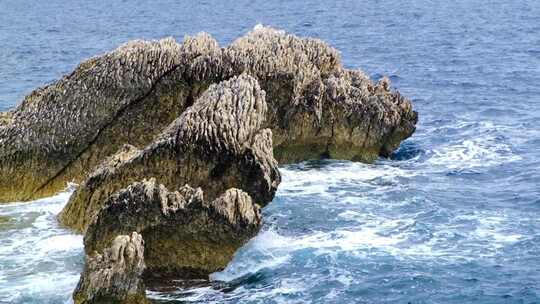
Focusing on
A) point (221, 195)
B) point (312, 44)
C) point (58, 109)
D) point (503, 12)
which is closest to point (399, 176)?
point (312, 44)

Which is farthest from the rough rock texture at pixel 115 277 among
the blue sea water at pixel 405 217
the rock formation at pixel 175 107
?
the rock formation at pixel 175 107

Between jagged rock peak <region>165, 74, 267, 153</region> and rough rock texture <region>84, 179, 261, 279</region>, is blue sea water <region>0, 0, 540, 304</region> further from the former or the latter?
jagged rock peak <region>165, 74, 267, 153</region>

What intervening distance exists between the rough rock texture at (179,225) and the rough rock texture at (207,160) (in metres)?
2.34

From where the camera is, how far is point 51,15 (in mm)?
112562

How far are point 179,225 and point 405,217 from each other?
9284 millimetres

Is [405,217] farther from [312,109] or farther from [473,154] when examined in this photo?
[473,154]

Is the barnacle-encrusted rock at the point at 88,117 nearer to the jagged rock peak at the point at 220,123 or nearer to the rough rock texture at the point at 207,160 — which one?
the rough rock texture at the point at 207,160

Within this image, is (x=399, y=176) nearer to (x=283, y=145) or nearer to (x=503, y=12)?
(x=283, y=145)

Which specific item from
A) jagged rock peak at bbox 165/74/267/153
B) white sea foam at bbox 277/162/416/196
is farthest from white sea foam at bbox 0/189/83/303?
white sea foam at bbox 277/162/416/196

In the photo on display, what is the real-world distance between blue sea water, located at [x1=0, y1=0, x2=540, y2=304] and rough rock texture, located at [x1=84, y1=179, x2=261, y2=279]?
978 mm

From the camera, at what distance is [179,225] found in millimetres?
29438

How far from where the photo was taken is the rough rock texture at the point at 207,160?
31812 mm

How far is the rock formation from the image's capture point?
37562mm

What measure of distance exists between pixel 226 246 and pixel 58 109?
40.6 ft
